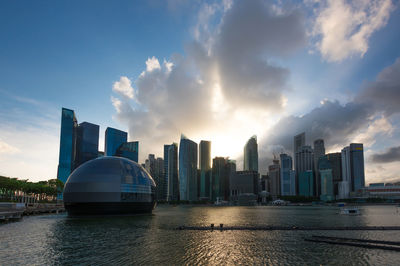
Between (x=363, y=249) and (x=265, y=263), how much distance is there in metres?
16.7

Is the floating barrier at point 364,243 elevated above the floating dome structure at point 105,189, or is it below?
below

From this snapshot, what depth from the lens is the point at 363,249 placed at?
119 ft

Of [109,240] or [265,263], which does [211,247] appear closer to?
[265,263]

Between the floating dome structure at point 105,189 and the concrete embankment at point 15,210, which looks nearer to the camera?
the concrete embankment at point 15,210

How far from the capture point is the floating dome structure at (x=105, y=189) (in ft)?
245

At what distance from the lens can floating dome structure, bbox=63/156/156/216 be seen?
245 ft

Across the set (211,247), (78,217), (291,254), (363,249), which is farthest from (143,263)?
(78,217)

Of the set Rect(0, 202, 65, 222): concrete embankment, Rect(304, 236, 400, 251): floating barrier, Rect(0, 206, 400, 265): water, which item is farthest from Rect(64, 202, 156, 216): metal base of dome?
Rect(304, 236, 400, 251): floating barrier

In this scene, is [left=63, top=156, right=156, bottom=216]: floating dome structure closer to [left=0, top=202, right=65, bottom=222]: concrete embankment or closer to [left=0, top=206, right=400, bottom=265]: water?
[left=0, top=202, right=65, bottom=222]: concrete embankment

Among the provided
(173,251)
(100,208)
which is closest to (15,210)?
(100,208)

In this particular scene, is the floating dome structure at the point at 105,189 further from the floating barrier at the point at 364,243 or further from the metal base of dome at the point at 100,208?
the floating barrier at the point at 364,243

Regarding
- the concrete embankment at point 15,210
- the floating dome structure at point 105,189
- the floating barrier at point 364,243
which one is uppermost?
the floating dome structure at point 105,189

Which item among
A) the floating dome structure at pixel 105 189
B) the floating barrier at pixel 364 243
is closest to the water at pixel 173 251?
the floating barrier at pixel 364 243

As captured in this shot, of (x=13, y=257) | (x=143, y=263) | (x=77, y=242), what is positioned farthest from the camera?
(x=77, y=242)
